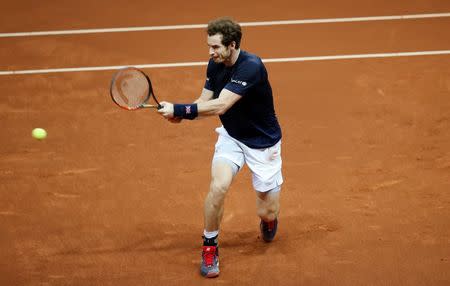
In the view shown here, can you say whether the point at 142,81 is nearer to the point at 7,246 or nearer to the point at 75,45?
the point at 7,246

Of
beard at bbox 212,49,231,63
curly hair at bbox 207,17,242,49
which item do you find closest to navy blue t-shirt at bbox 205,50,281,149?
beard at bbox 212,49,231,63

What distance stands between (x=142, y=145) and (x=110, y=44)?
132 inches

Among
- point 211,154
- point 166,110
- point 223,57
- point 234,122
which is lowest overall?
point 211,154

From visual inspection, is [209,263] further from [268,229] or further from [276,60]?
[276,60]

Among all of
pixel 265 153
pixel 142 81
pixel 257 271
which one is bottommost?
pixel 257 271

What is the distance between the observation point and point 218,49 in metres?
7.62

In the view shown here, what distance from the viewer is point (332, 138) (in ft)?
35.4

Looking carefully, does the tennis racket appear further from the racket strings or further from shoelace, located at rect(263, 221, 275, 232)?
Answer: shoelace, located at rect(263, 221, 275, 232)

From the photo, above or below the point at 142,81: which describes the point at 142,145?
below

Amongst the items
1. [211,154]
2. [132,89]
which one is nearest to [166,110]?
[132,89]

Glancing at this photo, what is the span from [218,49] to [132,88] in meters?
0.93

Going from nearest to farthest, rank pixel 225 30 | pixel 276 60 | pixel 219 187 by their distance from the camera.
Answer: pixel 225 30
pixel 219 187
pixel 276 60

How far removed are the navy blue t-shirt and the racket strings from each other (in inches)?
25.1

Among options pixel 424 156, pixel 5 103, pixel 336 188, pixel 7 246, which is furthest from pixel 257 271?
pixel 5 103
